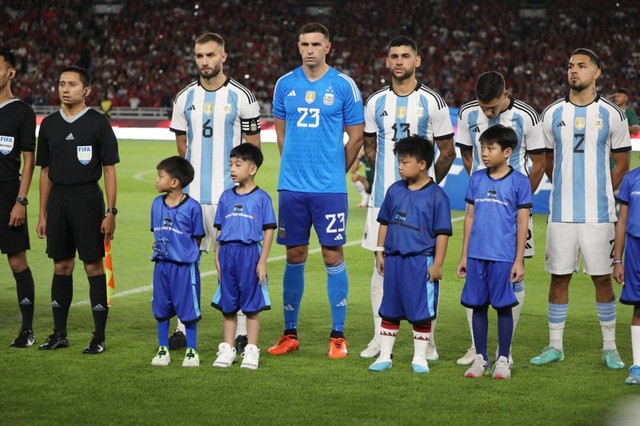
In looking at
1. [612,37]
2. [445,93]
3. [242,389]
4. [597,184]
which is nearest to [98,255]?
[242,389]

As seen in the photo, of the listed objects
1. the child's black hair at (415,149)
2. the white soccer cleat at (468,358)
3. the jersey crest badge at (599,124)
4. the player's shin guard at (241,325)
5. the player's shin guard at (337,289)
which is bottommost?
the white soccer cleat at (468,358)

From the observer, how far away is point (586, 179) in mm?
7070

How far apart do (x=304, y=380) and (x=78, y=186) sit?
83.8 inches

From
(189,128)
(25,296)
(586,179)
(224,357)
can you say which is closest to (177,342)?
(224,357)

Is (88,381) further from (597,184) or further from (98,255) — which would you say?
(597,184)

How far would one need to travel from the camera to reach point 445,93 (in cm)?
3728

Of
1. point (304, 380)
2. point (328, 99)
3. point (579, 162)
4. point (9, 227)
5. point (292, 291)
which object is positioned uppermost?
point (328, 99)

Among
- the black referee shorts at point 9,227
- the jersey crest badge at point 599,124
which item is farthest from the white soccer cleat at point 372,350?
the black referee shorts at point 9,227

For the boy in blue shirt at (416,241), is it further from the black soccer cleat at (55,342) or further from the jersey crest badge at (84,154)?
the black soccer cleat at (55,342)

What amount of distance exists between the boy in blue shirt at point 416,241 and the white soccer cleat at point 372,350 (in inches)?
18.0

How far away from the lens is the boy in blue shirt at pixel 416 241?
668cm

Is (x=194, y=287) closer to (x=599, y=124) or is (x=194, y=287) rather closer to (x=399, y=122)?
(x=399, y=122)

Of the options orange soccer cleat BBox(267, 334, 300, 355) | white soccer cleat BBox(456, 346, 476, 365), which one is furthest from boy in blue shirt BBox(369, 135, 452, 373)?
orange soccer cleat BBox(267, 334, 300, 355)

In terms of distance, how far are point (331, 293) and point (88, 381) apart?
76.0 inches
